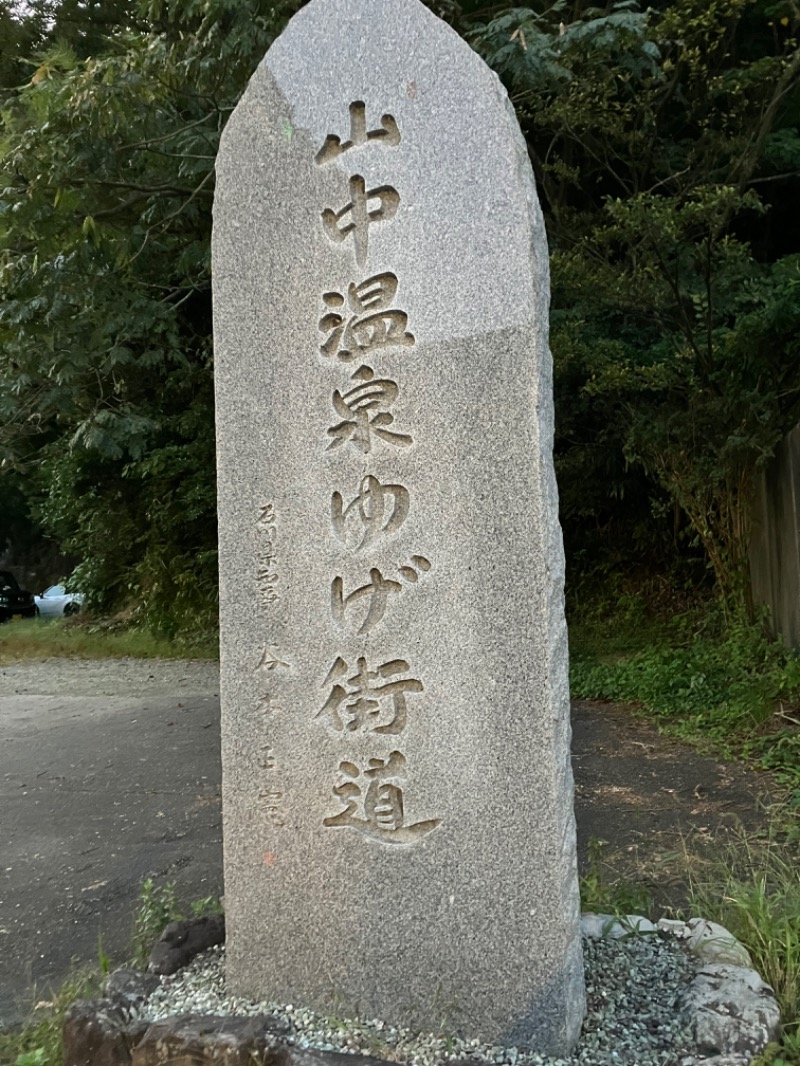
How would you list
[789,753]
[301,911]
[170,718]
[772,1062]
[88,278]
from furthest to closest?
[170,718] < [88,278] < [789,753] < [301,911] < [772,1062]

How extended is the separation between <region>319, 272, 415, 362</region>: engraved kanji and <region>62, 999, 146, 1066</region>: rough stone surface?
6.17 ft

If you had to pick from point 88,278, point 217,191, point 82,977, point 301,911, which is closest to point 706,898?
point 301,911

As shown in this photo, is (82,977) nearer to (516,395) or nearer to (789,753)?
(516,395)

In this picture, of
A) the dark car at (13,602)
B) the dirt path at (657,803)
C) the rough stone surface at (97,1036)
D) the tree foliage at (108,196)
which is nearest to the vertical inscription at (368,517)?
the rough stone surface at (97,1036)

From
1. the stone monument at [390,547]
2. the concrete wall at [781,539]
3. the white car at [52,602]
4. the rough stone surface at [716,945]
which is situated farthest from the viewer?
the white car at [52,602]

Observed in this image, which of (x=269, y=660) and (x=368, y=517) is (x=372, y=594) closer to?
(x=368, y=517)

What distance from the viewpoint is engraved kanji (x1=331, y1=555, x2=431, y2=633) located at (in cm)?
237

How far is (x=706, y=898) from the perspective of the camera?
2969 mm

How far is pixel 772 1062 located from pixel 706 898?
0.86 m

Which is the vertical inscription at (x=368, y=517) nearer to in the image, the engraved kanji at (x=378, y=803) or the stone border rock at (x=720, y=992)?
the engraved kanji at (x=378, y=803)

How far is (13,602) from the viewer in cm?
1811

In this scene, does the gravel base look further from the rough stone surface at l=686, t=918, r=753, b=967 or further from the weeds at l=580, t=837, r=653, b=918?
the weeds at l=580, t=837, r=653, b=918

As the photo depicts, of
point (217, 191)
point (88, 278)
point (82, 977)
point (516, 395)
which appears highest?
point (88, 278)

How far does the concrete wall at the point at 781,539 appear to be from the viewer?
18.7ft
